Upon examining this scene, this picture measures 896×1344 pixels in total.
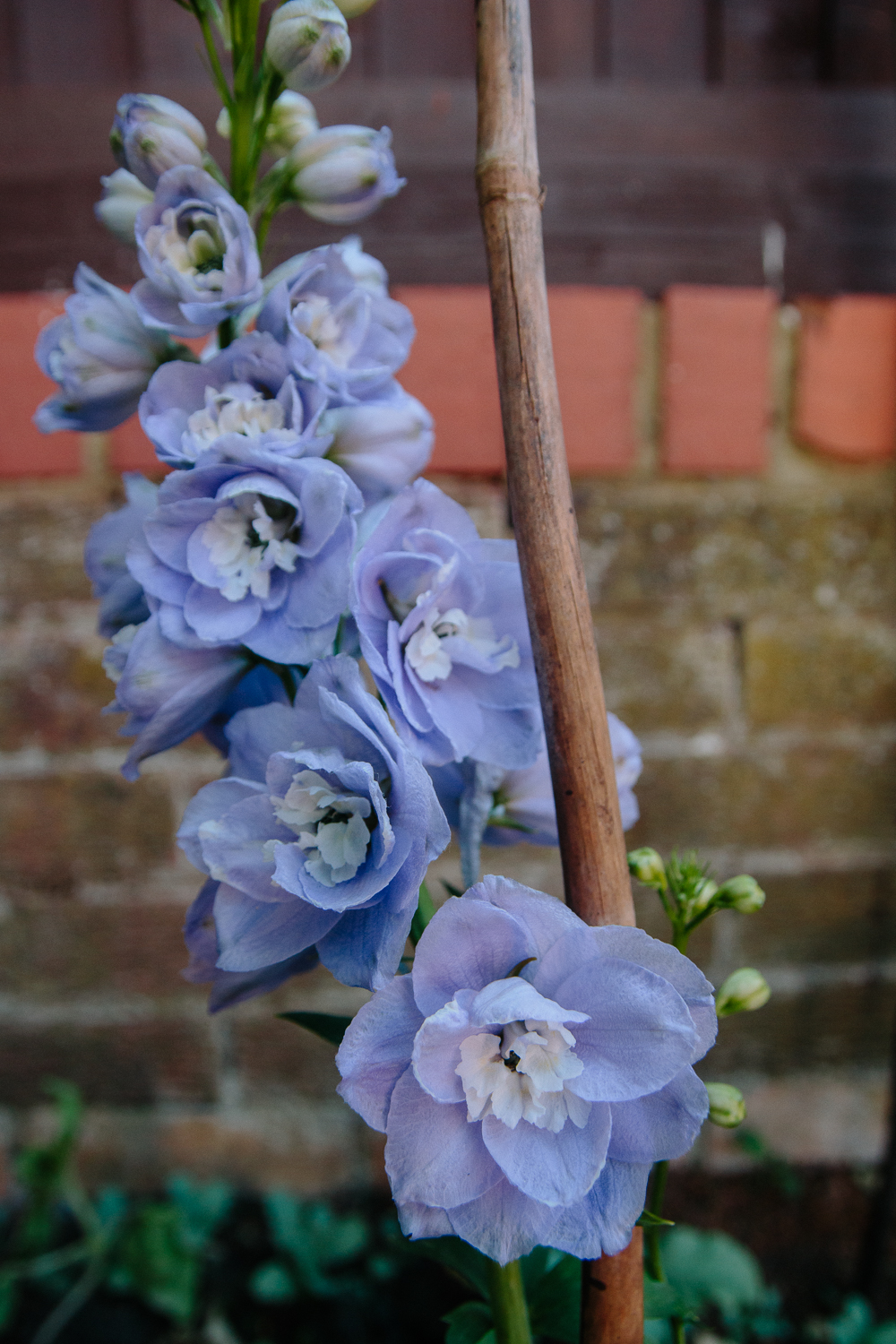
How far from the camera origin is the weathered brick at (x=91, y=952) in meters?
1.07

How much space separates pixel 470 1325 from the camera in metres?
0.42

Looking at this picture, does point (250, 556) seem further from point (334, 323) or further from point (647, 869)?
point (647, 869)

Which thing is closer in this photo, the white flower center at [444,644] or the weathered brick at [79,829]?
the white flower center at [444,644]

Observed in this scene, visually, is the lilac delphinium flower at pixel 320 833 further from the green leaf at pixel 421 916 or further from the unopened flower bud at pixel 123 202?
the unopened flower bud at pixel 123 202

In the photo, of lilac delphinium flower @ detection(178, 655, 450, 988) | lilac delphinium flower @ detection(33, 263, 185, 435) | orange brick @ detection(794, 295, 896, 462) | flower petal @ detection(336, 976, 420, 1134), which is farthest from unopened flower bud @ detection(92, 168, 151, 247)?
orange brick @ detection(794, 295, 896, 462)

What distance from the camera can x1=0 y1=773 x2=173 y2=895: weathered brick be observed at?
1033 millimetres

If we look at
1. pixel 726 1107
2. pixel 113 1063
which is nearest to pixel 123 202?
pixel 726 1107

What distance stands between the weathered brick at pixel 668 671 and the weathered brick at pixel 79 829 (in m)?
0.53

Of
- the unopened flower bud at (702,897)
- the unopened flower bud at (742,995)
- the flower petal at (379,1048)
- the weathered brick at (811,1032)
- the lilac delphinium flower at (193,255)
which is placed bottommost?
the weathered brick at (811,1032)

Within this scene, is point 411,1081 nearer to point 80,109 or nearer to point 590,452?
point 590,452

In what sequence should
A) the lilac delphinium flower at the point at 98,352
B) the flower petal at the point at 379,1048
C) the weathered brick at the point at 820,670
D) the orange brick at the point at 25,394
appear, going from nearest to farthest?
the flower petal at the point at 379,1048, the lilac delphinium flower at the point at 98,352, the orange brick at the point at 25,394, the weathered brick at the point at 820,670

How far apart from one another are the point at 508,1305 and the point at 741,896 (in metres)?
0.19

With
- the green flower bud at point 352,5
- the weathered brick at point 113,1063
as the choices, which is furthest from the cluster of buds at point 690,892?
the weathered brick at point 113,1063

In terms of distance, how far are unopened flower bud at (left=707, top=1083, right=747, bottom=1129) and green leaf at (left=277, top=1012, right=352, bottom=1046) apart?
0.17 meters
